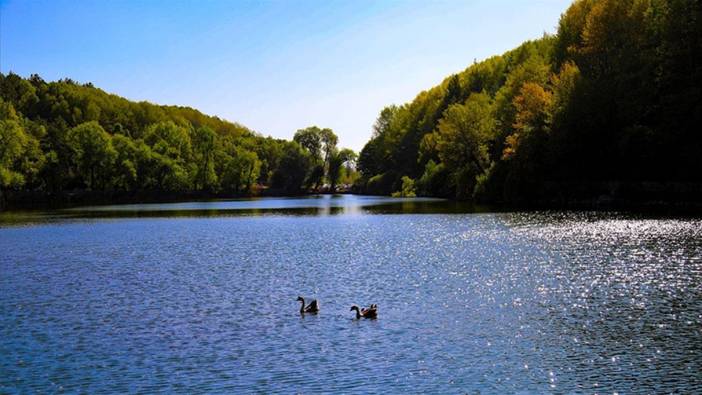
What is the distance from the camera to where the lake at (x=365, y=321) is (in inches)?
766

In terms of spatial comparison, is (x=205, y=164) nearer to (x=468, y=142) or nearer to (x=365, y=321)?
(x=468, y=142)

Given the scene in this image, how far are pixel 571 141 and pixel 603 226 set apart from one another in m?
38.3

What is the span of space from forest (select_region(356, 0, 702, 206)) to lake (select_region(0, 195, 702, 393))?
113 feet

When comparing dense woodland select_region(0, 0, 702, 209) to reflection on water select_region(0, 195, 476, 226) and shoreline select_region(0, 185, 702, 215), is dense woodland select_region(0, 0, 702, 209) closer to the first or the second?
shoreline select_region(0, 185, 702, 215)

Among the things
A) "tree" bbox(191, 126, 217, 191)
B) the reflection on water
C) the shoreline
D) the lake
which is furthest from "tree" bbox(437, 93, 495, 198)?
"tree" bbox(191, 126, 217, 191)

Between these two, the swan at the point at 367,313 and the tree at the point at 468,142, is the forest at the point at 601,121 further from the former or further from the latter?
the swan at the point at 367,313

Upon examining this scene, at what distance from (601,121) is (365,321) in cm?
7834

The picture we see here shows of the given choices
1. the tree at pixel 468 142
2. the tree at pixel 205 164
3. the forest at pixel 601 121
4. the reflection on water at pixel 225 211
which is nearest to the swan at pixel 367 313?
the reflection on water at pixel 225 211

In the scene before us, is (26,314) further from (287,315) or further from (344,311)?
(344,311)

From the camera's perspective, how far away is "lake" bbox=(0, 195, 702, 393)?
1947 centimetres

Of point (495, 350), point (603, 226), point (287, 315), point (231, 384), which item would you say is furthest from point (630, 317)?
point (603, 226)

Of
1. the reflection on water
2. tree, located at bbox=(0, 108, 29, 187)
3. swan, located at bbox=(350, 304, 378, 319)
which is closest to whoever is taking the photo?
swan, located at bbox=(350, 304, 378, 319)

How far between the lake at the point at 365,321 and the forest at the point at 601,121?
3442 centimetres

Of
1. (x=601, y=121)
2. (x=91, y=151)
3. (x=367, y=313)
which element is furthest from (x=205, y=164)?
(x=367, y=313)
